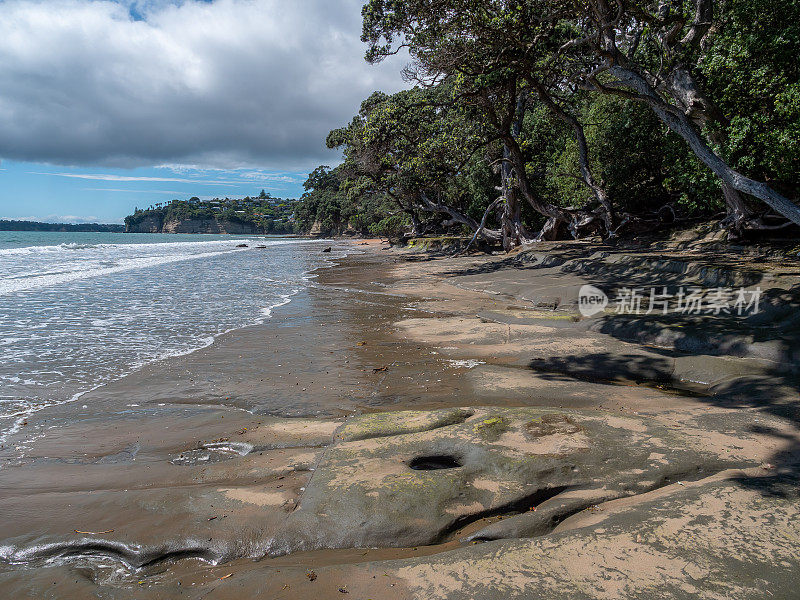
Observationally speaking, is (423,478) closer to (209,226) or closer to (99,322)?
(99,322)

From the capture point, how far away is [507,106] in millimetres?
17891

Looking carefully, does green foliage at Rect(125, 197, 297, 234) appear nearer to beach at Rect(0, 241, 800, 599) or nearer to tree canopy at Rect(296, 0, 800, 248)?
tree canopy at Rect(296, 0, 800, 248)

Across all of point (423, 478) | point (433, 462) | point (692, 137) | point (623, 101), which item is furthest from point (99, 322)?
point (623, 101)

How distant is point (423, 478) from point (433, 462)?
1.35 feet

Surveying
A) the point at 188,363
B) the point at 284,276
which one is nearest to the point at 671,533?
the point at 188,363

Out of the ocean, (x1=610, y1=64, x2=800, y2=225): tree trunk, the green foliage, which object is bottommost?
the ocean

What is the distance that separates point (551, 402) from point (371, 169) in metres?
23.7

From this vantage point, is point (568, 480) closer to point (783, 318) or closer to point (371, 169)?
point (783, 318)

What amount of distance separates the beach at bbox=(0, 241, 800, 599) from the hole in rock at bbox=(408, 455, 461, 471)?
12 millimetres

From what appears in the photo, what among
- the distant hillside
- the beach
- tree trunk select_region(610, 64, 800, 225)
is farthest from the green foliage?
the beach

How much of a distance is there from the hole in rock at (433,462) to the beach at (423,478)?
0.01m

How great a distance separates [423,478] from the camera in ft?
10.3

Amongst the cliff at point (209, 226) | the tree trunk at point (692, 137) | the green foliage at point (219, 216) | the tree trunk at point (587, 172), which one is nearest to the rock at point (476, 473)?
the tree trunk at point (692, 137)

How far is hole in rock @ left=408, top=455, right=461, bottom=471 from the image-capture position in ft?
11.4
